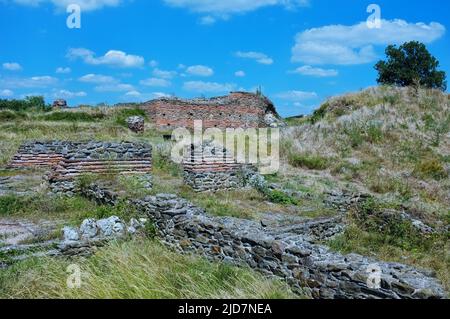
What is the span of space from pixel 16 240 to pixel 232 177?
6.11 m

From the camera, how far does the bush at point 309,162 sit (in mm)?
14692

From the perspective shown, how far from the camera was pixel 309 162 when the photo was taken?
14750 mm

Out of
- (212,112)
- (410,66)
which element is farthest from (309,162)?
(410,66)

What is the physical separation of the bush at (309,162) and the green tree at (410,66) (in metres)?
22.5

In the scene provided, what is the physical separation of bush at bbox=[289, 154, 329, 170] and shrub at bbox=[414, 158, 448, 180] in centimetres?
289

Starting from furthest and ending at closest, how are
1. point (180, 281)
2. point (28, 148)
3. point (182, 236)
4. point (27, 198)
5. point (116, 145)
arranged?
1. point (28, 148)
2. point (116, 145)
3. point (27, 198)
4. point (182, 236)
5. point (180, 281)

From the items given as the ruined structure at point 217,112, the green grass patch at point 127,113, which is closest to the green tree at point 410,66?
the ruined structure at point 217,112

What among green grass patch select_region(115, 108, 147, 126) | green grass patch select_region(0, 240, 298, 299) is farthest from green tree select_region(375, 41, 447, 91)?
green grass patch select_region(0, 240, 298, 299)

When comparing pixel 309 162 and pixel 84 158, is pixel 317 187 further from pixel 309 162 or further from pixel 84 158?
pixel 84 158

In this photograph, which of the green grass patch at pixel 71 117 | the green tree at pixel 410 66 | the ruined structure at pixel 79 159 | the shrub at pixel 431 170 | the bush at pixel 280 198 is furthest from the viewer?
the green tree at pixel 410 66

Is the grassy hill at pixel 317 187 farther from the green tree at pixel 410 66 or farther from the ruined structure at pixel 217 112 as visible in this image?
the green tree at pixel 410 66

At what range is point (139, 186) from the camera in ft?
31.9
